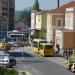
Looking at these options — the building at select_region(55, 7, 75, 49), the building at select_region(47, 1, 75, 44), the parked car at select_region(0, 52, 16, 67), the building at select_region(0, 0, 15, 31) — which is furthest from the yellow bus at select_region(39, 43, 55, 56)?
Answer: the building at select_region(0, 0, 15, 31)

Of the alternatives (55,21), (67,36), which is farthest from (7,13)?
(67,36)

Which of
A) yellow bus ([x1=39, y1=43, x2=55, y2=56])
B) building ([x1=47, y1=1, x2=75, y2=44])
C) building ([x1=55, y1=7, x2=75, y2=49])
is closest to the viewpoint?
yellow bus ([x1=39, y1=43, x2=55, y2=56])

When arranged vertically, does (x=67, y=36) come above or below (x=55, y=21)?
below

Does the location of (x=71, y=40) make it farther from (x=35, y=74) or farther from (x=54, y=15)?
(x=35, y=74)

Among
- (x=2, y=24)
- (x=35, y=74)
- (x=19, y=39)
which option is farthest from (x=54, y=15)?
(x=2, y=24)

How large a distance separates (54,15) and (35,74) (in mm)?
46909

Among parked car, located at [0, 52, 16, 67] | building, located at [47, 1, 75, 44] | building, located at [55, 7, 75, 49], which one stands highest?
building, located at [47, 1, 75, 44]

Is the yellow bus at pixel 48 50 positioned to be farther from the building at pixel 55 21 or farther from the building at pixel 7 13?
the building at pixel 7 13

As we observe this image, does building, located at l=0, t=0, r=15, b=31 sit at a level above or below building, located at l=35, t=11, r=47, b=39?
above

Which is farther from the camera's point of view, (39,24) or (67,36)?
(39,24)

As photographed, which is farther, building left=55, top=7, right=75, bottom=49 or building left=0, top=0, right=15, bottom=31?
building left=0, top=0, right=15, bottom=31

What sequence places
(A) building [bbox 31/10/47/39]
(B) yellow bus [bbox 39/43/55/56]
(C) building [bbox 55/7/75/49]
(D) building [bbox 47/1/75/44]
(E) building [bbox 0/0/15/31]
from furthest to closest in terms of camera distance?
1. (E) building [bbox 0/0/15/31]
2. (A) building [bbox 31/10/47/39]
3. (D) building [bbox 47/1/75/44]
4. (C) building [bbox 55/7/75/49]
5. (B) yellow bus [bbox 39/43/55/56]

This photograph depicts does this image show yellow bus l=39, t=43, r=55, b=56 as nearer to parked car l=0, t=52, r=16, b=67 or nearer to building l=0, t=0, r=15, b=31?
parked car l=0, t=52, r=16, b=67

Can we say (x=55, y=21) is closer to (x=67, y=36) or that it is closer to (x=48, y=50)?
(x=67, y=36)
